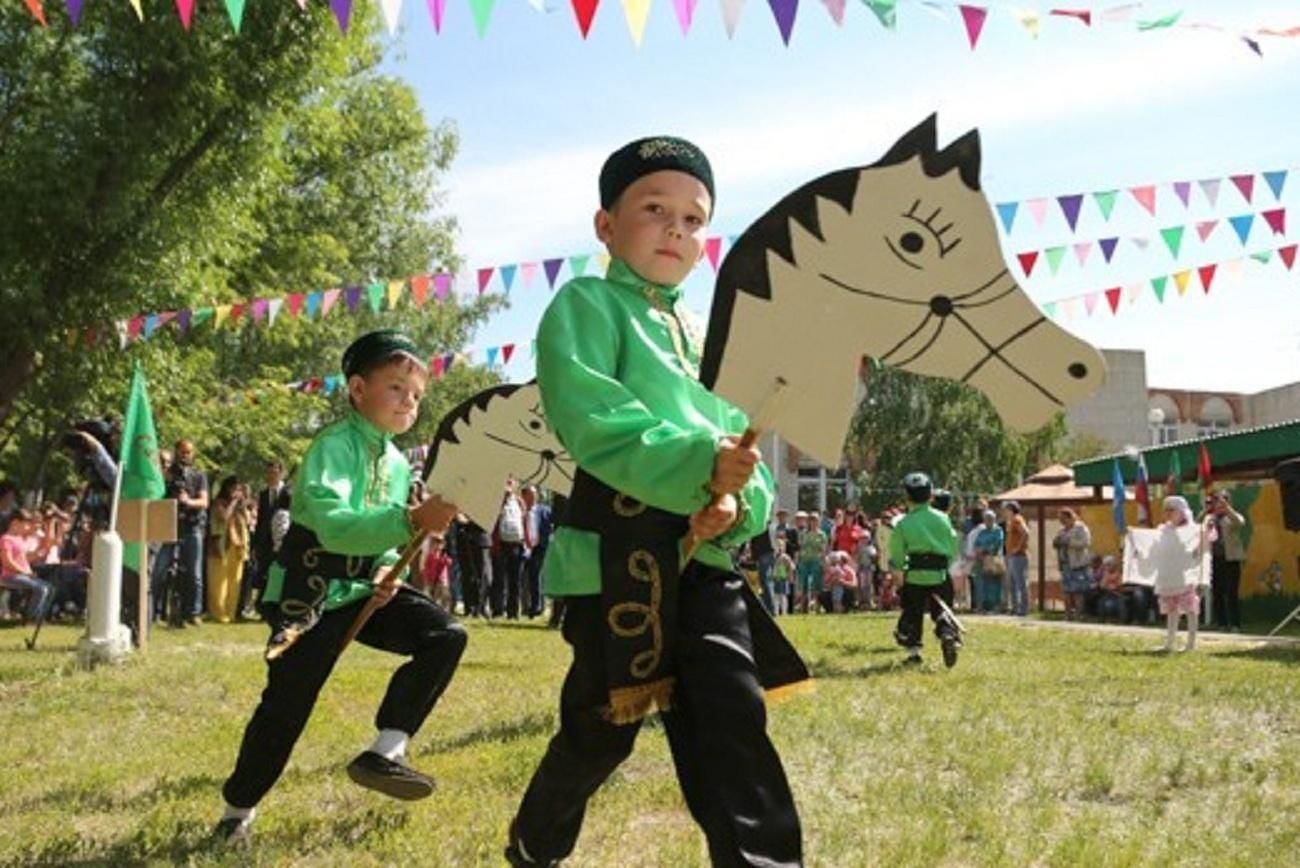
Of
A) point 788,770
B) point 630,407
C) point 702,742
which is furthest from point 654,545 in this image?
point 788,770

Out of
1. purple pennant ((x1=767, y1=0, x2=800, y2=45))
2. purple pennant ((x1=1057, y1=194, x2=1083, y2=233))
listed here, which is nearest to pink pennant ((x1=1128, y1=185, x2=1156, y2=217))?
purple pennant ((x1=1057, y1=194, x2=1083, y2=233))

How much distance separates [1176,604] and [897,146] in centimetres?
1130

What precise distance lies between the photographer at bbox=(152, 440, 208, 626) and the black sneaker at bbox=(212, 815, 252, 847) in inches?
365

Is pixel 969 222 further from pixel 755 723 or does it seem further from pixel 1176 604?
pixel 1176 604

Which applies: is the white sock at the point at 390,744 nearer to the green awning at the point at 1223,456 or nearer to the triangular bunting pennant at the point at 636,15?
the triangular bunting pennant at the point at 636,15

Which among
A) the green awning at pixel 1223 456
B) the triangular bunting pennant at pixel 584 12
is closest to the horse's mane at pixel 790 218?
the triangular bunting pennant at pixel 584 12

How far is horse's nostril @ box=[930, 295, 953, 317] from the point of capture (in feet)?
9.52

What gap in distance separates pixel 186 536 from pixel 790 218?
12.0 metres

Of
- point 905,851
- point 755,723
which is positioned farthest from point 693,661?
point 905,851

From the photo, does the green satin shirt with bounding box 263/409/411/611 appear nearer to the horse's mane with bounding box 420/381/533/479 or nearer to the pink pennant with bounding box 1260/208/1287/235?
the horse's mane with bounding box 420/381/533/479

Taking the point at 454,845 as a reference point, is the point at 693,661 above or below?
above

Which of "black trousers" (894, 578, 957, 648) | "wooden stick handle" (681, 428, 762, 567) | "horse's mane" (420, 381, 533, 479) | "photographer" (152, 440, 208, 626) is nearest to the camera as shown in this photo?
"wooden stick handle" (681, 428, 762, 567)

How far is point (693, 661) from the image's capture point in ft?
9.48

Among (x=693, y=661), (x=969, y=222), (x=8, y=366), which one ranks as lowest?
(x=693, y=661)
